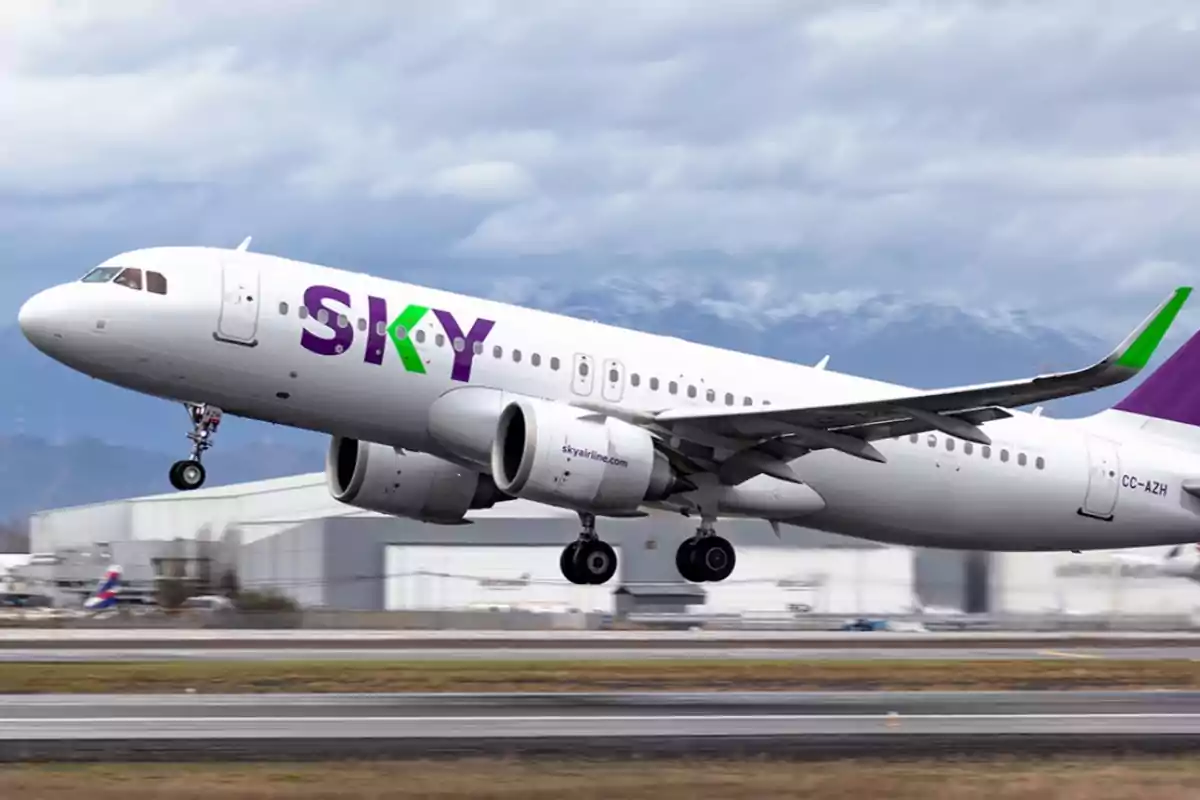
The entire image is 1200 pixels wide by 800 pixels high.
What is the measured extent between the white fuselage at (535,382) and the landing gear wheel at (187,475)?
109 cm

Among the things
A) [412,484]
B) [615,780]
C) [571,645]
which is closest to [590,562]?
[412,484]

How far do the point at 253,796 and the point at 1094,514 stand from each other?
25652mm

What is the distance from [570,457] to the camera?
33.8 meters

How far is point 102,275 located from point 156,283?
38.6 inches

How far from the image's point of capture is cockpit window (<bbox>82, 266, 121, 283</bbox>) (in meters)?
32.9

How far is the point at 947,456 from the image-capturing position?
39.0 meters

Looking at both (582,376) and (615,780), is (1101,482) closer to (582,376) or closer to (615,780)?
(582,376)

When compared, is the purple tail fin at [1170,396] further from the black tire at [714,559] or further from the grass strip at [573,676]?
the black tire at [714,559]

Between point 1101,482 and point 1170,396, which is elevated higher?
point 1170,396

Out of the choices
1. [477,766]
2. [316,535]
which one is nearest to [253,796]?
[477,766]

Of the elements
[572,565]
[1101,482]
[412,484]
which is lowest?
[572,565]

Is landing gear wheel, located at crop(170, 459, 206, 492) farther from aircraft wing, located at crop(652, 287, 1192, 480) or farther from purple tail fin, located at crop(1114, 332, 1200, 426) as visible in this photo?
purple tail fin, located at crop(1114, 332, 1200, 426)

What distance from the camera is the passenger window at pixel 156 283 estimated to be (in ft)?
107

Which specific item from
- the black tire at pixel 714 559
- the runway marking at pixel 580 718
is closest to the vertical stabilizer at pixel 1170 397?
the black tire at pixel 714 559
